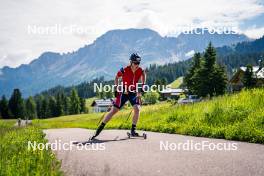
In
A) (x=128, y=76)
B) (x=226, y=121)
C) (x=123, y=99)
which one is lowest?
(x=226, y=121)

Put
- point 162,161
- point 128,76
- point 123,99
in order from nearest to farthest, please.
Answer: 1. point 162,161
2. point 128,76
3. point 123,99

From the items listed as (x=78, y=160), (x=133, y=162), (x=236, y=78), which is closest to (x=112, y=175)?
(x=133, y=162)

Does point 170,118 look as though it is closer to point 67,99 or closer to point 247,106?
point 247,106

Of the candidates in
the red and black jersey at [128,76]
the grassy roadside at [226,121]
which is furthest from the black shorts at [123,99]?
the grassy roadside at [226,121]

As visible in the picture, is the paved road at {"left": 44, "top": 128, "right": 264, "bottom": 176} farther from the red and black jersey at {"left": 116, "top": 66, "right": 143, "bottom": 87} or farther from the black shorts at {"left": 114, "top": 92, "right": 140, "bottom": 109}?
the red and black jersey at {"left": 116, "top": 66, "right": 143, "bottom": 87}

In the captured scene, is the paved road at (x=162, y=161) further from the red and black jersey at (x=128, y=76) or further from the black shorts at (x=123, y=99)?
the red and black jersey at (x=128, y=76)

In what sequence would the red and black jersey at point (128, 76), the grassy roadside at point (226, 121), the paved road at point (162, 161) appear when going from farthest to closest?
the red and black jersey at point (128, 76)
the grassy roadside at point (226, 121)
the paved road at point (162, 161)

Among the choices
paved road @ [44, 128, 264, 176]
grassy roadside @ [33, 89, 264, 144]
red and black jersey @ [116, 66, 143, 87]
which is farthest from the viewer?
red and black jersey @ [116, 66, 143, 87]

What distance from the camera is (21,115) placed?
14375 centimetres

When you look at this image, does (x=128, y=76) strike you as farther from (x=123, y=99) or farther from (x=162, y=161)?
(x=162, y=161)

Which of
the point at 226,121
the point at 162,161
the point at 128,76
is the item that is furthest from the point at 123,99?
the point at 162,161

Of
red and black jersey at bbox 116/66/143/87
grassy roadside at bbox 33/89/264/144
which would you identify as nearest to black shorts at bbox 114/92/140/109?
red and black jersey at bbox 116/66/143/87

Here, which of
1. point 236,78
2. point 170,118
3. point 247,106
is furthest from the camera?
point 236,78

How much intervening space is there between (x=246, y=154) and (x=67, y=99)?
163 m
